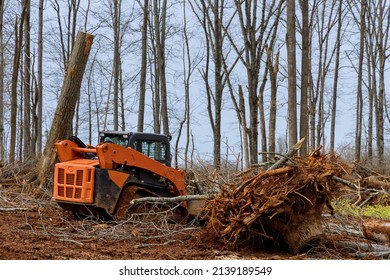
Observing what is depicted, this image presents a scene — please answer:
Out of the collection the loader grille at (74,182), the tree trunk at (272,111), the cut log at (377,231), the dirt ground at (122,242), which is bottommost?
the dirt ground at (122,242)

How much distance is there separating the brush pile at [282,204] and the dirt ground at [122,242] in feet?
0.72

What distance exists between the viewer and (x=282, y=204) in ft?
22.5

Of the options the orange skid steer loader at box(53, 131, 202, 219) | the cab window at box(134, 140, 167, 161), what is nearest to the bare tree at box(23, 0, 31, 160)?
the cab window at box(134, 140, 167, 161)

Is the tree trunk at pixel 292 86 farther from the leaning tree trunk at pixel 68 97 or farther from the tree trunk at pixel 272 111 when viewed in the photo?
the leaning tree trunk at pixel 68 97

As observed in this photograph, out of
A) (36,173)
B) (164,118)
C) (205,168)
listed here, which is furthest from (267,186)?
(164,118)

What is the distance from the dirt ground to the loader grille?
0.40m

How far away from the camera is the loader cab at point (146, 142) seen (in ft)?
33.2

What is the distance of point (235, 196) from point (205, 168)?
1.96 metres

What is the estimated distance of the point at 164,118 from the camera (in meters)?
19.2

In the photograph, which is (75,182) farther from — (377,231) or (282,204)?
(377,231)

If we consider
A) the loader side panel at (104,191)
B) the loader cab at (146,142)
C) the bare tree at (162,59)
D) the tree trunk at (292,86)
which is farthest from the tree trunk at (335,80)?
the loader side panel at (104,191)

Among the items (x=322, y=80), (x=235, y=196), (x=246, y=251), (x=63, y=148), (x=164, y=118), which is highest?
(x=322, y=80)

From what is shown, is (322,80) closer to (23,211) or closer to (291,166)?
(23,211)

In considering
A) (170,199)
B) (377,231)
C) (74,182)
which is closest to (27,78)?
(74,182)
